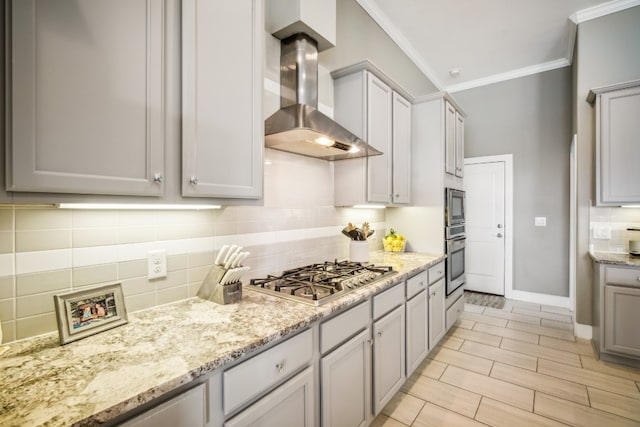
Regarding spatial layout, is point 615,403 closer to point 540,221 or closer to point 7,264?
point 540,221

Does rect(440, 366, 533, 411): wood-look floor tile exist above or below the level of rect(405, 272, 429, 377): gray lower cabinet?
below

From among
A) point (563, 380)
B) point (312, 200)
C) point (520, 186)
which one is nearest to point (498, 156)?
point (520, 186)

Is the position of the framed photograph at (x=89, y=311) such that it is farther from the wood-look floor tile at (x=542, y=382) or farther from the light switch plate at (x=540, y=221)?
the light switch plate at (x=540, y=221)

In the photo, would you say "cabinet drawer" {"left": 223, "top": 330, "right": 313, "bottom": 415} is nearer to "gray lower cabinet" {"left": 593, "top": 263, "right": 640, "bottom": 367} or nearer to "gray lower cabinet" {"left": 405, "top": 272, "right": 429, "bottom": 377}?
"gray lower cabinet" {"left": 405, "top": 272, "right": 429, "bottom": 377}

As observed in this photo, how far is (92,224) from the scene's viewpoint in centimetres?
121

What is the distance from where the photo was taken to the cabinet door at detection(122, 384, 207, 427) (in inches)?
31.0

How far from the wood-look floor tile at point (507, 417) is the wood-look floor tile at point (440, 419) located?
0.10 metres

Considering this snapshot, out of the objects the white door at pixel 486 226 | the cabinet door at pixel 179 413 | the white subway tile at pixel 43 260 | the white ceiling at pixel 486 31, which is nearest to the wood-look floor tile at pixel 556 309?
the white door at pixel 486 226

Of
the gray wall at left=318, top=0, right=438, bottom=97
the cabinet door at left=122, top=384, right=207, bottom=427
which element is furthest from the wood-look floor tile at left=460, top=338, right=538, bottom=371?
the gray wall at left=318, top=0, right=438, bottom=97

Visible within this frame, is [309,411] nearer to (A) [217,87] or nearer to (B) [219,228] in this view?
(B) [219,228]

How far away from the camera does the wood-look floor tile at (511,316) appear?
3.66 metres

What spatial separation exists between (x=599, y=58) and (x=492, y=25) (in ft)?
3.60

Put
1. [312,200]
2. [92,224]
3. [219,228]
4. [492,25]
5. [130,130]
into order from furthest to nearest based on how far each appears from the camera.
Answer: [492,25] < [312,200] < [219,228] < [92,224] < [130,130]

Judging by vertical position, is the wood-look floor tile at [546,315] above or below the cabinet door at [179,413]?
below
